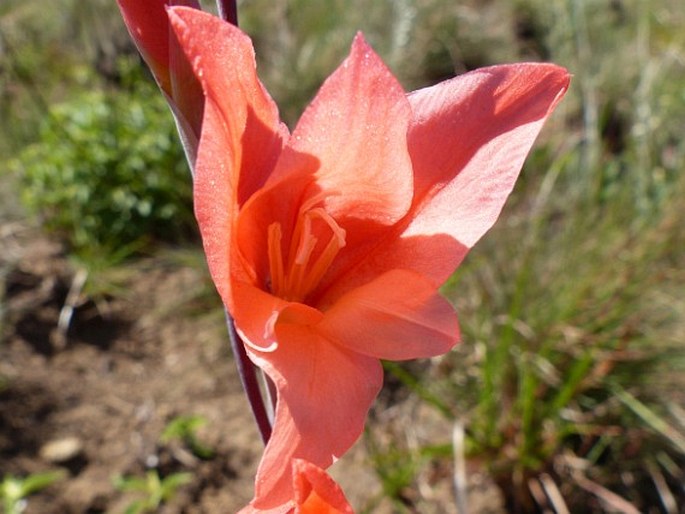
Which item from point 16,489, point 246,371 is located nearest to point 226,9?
point 246,371

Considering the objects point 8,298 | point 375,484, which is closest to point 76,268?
point 8,298

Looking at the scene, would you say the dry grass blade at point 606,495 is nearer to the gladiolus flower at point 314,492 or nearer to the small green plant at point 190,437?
the small green plant at point 190,437

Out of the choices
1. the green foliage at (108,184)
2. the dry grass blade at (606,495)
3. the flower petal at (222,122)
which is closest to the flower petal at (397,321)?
the flower petal at (222,122)

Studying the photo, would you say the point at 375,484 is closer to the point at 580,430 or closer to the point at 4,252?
the point at 580,430

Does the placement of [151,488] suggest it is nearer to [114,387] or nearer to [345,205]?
[114,387]

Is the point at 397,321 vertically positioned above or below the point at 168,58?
below
